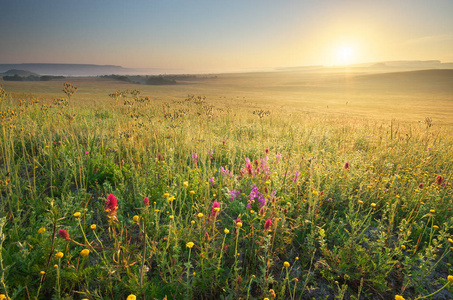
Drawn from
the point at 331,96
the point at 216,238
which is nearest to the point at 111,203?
the point at 216,238

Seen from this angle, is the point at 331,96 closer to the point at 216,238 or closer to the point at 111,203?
the point at 216,238

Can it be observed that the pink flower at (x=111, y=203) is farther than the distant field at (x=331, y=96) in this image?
No

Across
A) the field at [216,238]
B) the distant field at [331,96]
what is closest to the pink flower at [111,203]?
the field at [216,238]

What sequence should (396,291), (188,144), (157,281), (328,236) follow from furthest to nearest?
(188,144) < (328,236) < (396,291) < (157,281)

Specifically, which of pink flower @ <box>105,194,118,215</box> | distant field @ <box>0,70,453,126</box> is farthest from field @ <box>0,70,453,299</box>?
distant field @ <box>0,70,453,126</box>

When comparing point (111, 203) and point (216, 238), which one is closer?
point (111, 203)

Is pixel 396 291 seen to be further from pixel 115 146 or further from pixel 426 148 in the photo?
pixel 426 148

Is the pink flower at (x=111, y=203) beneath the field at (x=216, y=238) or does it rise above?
above

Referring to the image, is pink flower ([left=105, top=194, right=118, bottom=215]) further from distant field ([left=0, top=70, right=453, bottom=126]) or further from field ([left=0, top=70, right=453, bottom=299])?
distant field ([left=0, top=70, right=453, bottom=126])

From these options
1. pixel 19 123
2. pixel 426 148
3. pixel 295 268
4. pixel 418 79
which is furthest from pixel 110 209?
pixel 418 79

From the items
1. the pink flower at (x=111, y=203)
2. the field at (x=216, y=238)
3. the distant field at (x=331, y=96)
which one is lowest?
the field at (x=216, y=238)

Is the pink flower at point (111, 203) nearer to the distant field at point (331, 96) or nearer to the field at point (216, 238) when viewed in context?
the field at point (216, 238)

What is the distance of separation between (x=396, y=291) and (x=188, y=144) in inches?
133

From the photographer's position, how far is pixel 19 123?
533 cm
